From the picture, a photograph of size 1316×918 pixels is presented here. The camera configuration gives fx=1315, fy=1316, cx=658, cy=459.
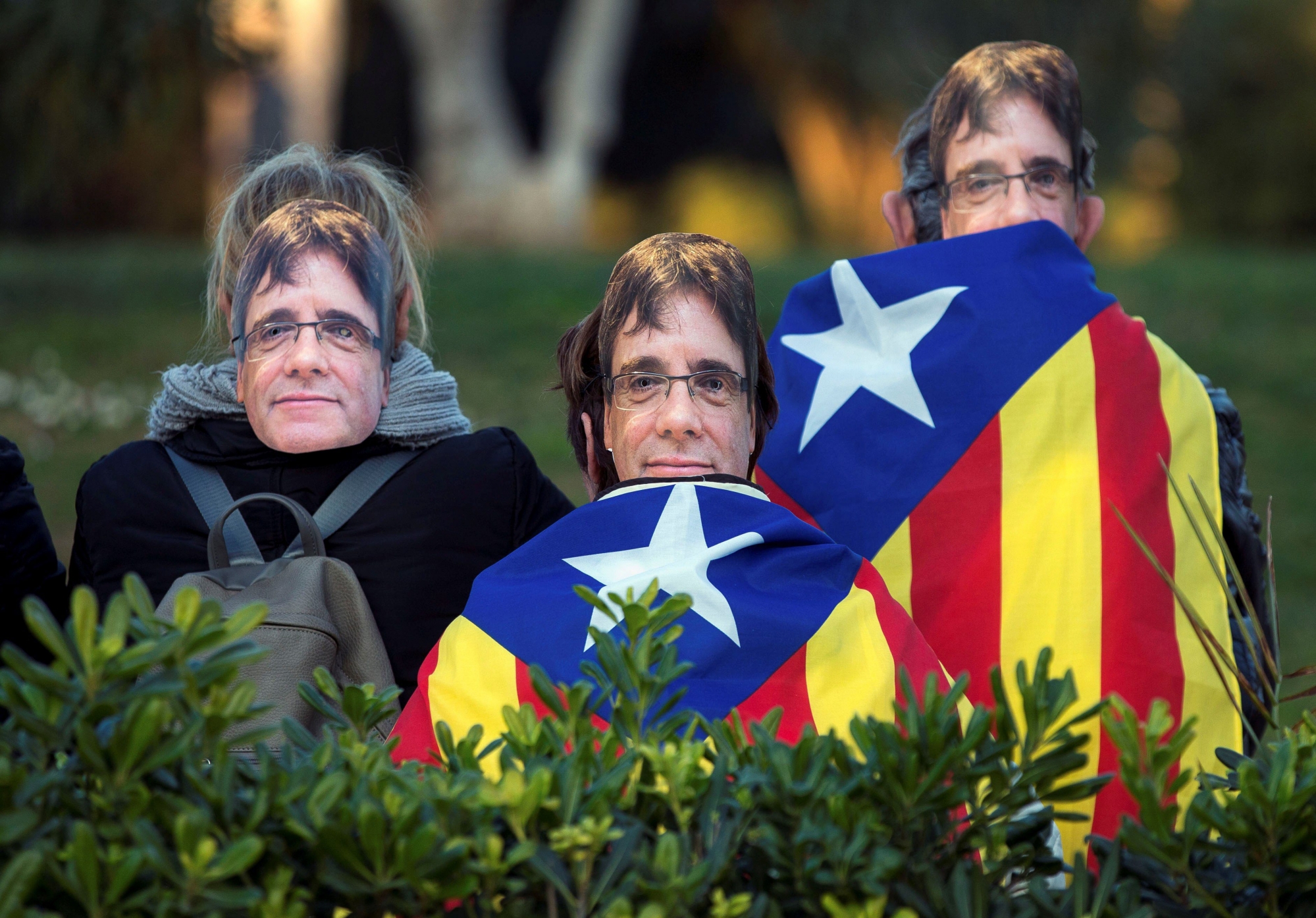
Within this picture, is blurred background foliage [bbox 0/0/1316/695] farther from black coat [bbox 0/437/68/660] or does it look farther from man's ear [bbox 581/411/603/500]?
man's ear [bbox 581/411/603/500]

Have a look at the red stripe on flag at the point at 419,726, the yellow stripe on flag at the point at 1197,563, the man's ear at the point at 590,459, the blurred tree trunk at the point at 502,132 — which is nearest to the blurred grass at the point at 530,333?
the blurred tree trunk at the point at 502,132

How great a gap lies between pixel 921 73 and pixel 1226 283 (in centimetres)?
428

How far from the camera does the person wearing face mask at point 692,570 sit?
213cm

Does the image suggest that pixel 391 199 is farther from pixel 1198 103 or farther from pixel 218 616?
pixel 1198 103

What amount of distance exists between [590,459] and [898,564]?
0.68 meters

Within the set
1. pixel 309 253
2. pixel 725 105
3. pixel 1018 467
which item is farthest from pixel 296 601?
pixel 725 105

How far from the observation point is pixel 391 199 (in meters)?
3.14

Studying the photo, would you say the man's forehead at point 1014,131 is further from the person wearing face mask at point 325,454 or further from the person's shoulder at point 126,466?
the person's shoulder at point 126,466

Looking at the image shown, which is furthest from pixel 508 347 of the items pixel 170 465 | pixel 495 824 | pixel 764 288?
pixel 495 824

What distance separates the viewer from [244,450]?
2770 millimetres

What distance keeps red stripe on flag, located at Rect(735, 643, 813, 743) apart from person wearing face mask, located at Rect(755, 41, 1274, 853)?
1.99 feet

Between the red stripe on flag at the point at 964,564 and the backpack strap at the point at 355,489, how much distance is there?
3.58 ft

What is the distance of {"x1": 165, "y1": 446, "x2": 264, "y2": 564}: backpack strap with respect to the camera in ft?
8.49

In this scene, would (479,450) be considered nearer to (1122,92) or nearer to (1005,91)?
(1005,91)
